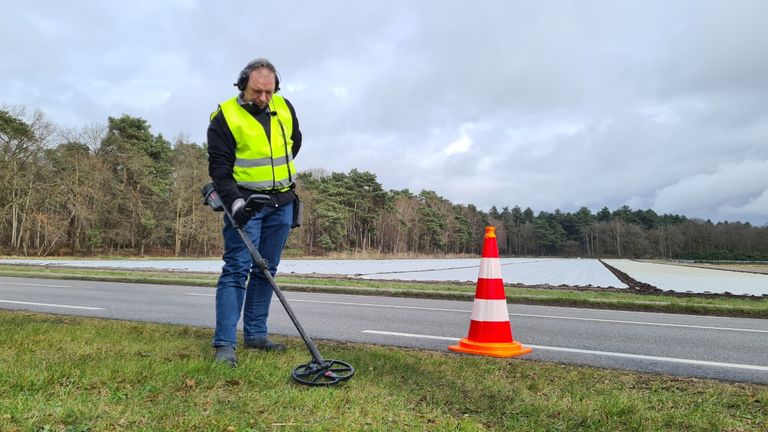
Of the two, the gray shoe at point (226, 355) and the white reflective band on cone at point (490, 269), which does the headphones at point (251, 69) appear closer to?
the gray shoe at point (226, 355)

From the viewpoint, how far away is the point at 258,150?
357cm

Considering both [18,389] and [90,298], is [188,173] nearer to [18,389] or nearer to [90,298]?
[90,298]

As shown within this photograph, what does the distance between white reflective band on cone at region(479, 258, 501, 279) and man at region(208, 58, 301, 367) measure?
182 centimetres

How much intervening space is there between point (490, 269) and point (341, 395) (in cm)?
225

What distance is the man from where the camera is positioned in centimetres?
350

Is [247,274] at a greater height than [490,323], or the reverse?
[247,274]

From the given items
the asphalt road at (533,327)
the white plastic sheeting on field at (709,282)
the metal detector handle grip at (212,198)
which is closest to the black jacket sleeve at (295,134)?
the metal detector handle grip at (212,198)

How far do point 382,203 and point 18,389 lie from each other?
7380cm

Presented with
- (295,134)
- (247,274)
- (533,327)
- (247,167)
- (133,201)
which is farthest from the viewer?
(133,201)

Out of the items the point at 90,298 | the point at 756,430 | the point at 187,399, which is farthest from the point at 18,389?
the point at 90,298

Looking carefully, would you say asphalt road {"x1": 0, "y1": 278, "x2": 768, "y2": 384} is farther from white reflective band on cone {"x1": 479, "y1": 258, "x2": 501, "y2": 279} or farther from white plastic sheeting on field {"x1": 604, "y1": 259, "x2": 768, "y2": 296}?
white plastic sheeting on field {"x1": 604, "y1": 259, "x2": 768, "y2": 296}

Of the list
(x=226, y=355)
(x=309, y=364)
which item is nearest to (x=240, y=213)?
(x=226, y=355)

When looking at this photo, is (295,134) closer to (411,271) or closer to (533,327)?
(533,327)

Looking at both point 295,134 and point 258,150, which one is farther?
point 295,134
